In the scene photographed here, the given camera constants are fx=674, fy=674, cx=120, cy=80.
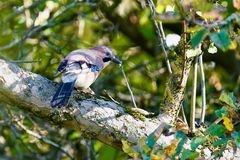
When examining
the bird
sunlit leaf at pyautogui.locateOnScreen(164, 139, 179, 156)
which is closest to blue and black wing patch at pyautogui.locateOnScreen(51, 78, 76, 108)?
the bird

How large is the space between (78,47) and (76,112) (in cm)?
275

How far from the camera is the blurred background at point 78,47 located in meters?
5.58

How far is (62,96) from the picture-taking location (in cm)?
333

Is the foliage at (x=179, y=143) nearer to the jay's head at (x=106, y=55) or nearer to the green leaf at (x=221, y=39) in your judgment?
the green leaf at (x=221, y=39)

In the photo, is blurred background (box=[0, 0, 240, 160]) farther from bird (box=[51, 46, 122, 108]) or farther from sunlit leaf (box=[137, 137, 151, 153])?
sunlit leaf (box=[137, 137, 151, 153])

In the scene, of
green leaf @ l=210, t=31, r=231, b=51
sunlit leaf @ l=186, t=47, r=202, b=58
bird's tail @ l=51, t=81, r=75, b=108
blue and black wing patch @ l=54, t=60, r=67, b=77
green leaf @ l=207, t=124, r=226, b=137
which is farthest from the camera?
blue and black wing patch @ l=54, t=60, r=67, b=77

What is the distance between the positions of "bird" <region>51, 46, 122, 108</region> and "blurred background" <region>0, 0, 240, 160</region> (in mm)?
616

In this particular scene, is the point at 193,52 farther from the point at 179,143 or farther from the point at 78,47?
the point at 78,47

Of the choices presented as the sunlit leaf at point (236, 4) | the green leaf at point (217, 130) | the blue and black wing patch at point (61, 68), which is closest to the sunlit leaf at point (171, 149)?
the green leaf at point (217, 130)

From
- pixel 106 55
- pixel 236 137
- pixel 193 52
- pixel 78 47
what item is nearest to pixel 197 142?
pixel 236 137

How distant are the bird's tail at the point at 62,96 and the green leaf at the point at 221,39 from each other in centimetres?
100

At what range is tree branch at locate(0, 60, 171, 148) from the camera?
352 cm

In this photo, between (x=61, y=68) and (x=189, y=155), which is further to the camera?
(x=61, y=68)

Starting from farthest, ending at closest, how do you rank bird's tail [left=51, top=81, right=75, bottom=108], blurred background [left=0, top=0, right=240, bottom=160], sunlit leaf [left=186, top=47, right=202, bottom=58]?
blurred background [left=0, top=0, right=240, bottom=160]
sunlit leaf [left=186, top=47, right=202, bottom=58]
bird's tail [left=51, top=81, right=75, bottom=108]
